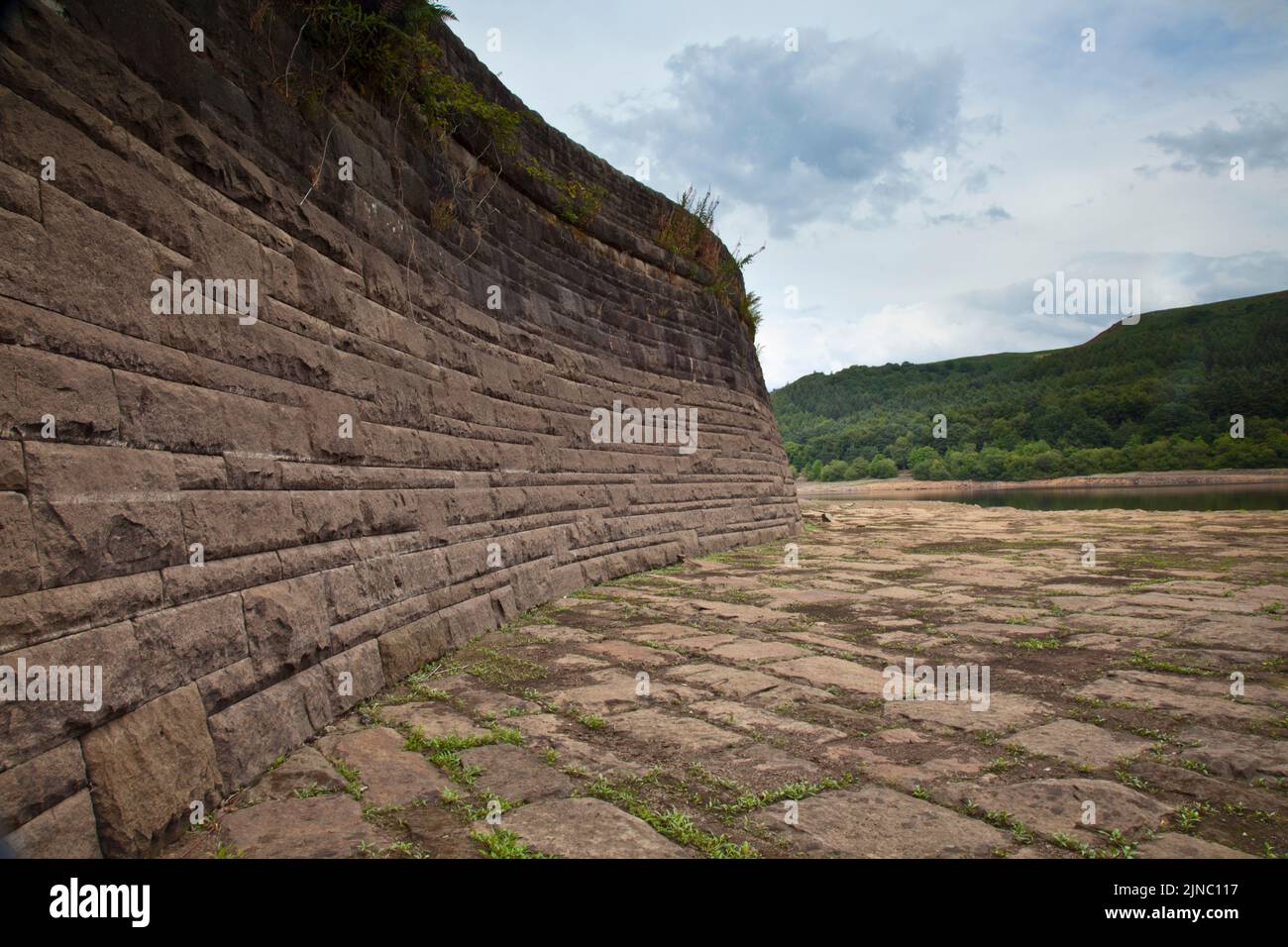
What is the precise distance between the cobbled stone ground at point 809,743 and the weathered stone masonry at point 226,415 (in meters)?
0.33

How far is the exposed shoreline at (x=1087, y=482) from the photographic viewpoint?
157ft

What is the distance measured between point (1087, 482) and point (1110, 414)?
10654 millimetres

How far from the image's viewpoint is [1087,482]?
180ft

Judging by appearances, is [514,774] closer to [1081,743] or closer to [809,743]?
[809,743]

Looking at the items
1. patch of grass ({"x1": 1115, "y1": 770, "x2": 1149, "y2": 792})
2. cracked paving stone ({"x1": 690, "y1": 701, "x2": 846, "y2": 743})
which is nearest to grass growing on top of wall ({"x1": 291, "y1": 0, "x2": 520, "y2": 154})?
cracked paving stone ({"x1": 690, "y1": 701, "x2": 846, "y2": 743})

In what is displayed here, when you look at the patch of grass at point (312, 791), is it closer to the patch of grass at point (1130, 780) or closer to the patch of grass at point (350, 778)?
the patch of grass at point (350, 778)

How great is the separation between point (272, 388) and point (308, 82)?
73.6 inches

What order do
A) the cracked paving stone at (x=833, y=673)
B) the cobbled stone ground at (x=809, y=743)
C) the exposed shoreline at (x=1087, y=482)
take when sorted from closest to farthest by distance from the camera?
the cobbled stone ground at (x=809, y=743), the cracked paving stone at (x=833, y=673), the exposed shoreline at (x=1087, y=482)

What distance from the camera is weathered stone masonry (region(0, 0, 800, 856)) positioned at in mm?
1994

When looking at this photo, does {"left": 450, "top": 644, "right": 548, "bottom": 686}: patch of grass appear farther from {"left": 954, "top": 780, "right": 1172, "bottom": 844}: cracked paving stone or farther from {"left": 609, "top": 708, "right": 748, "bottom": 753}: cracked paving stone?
{"left": 954, "top": 780, "right": 1172, "bottom": 844}: cracked paving stone

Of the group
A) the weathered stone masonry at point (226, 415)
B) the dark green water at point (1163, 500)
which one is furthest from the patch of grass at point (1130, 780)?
the dark green water at point (1163, 500)

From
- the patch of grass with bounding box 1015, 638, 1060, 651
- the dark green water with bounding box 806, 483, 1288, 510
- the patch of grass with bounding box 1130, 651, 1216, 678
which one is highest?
the patch of grass with bounding box 1130, 651, 1216, 678

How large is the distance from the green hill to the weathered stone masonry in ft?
197

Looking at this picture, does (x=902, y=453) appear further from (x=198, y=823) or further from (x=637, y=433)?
(x=198, y=823)
